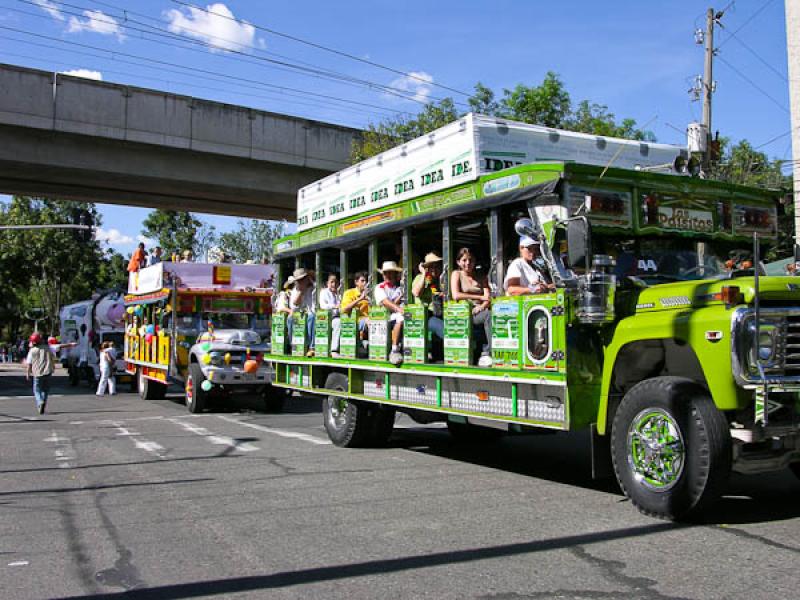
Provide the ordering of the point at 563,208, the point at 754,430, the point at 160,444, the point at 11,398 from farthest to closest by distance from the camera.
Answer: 1. the point at 11,398
2. the point at 160,444
3. the point at 563,208
4. the point at 754,430

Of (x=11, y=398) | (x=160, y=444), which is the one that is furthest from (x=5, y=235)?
(x=160, y=444)

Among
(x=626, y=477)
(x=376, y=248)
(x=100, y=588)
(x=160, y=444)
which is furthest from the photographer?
(x=160, y=444)

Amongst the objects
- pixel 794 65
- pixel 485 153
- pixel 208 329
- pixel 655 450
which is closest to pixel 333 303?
pixel 485 153

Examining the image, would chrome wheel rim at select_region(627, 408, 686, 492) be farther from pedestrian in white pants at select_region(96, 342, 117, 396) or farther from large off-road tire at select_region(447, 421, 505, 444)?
pedestrian in white pants at select_region(96, 342, 117, 396)

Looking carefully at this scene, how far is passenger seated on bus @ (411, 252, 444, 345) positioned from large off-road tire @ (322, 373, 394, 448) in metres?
1.93

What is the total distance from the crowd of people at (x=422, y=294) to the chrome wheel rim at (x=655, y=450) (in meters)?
1.51

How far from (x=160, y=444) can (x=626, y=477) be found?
24.0 feet

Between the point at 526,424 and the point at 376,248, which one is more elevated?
the point at 376,248

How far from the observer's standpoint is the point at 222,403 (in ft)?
58.2

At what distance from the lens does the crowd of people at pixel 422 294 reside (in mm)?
7363

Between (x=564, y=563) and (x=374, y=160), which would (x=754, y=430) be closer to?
(x=564, y=563)

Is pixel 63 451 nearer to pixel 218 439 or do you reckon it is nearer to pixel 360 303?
pixel 218 439

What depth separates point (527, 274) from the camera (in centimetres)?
732

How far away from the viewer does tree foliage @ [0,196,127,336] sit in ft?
150
